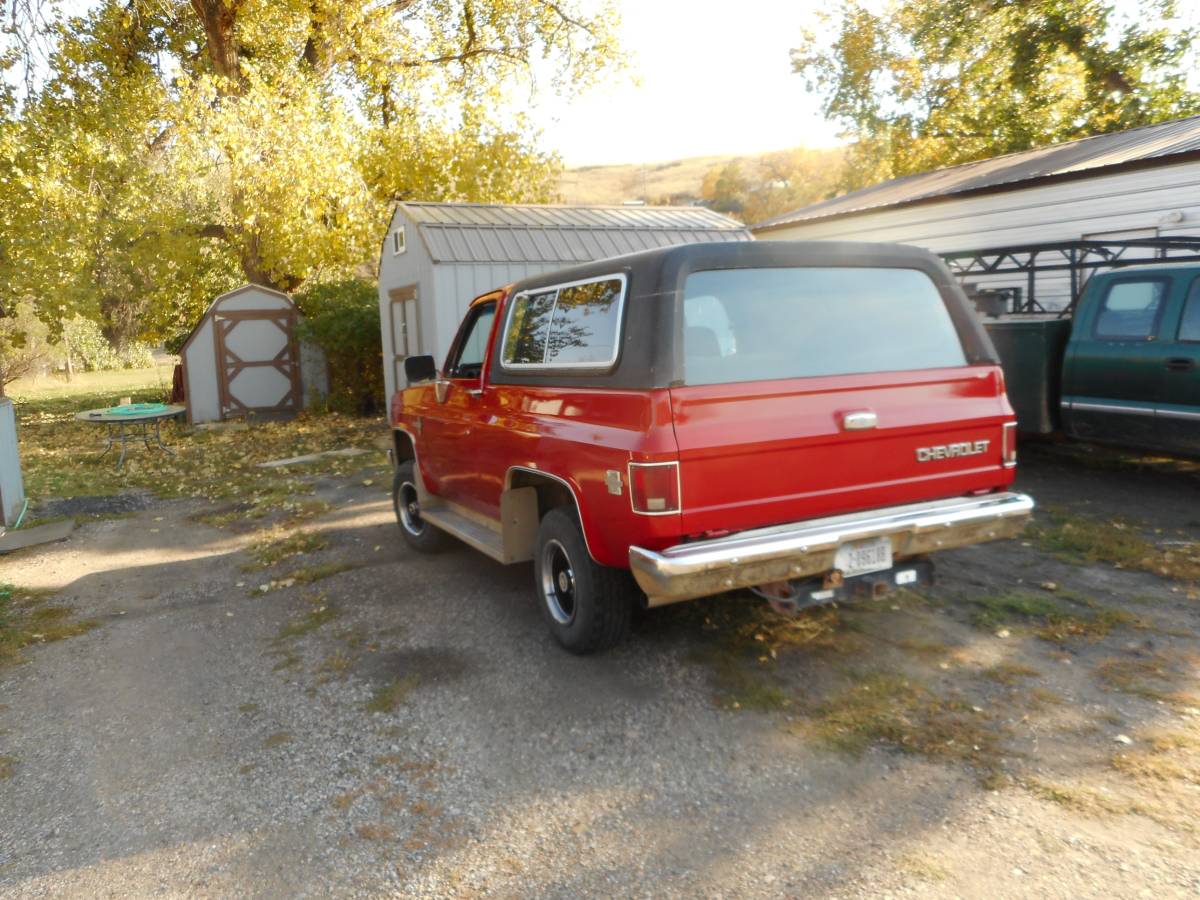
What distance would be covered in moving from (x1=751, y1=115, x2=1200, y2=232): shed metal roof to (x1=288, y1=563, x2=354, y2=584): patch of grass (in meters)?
10.9

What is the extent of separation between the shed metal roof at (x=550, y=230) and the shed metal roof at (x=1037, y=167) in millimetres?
2614

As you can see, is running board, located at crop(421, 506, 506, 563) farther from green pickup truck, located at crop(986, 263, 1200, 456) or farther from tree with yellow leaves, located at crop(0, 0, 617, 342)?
tree with yellow leaves, located at crop(0, 0, 617, 342)

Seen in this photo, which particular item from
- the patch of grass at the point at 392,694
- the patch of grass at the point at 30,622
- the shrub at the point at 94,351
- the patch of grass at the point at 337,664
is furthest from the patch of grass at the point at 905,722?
the shrub at the point at 94,351

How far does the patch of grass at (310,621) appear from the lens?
5.78m

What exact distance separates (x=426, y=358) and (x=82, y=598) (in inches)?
123

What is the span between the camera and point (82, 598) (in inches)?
270

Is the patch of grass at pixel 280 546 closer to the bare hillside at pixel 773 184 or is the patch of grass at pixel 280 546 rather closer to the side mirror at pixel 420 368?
the side mirror at pixel 420 368

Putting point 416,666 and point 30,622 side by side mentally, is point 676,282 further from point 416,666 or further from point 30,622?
point 30,622

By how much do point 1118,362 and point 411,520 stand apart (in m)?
6.33

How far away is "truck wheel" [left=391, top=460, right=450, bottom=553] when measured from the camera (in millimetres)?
7336

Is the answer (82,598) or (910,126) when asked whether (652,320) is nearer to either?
(82,598)

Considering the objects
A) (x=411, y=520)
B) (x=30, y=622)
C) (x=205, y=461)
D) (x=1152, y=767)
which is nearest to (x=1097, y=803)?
(x=1152, y=767)

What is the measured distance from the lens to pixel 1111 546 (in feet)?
21.5

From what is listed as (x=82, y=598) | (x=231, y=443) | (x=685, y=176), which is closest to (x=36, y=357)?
(x=231, y=443)
